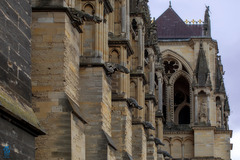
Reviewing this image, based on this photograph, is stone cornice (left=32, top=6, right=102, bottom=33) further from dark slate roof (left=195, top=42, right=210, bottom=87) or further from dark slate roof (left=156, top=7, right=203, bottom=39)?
dark slate roof (left=156, top=7, right=203, bottom=39)

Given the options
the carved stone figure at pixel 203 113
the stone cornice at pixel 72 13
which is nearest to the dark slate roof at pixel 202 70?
the carved stone figure at pixel 203 113

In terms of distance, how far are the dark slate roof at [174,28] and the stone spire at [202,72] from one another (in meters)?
3.56

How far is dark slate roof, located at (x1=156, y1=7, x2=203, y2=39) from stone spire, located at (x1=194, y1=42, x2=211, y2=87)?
11.7 feet

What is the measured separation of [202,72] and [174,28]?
7.09 metres

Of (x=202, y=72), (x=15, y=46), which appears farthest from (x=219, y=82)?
(x=15, y=46)

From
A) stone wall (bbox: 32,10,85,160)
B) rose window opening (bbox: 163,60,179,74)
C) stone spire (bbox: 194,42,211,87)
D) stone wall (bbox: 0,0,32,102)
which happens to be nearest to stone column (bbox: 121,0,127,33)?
stone wall (bbox: 32,10,85,160)

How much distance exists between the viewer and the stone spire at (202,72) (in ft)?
203

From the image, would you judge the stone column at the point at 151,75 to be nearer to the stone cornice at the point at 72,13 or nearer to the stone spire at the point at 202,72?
the stone spire at the point at 202,72

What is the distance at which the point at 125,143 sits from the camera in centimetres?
3058

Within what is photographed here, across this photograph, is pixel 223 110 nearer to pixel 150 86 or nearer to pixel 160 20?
pixel 160 20

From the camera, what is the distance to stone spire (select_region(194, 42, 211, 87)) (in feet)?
203

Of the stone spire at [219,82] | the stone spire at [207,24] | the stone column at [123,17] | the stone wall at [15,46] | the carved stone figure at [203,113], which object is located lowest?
the stone wall at [15,46]

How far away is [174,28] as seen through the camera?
68.6 metres

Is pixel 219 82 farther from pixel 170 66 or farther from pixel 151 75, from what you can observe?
pixel 151 75
